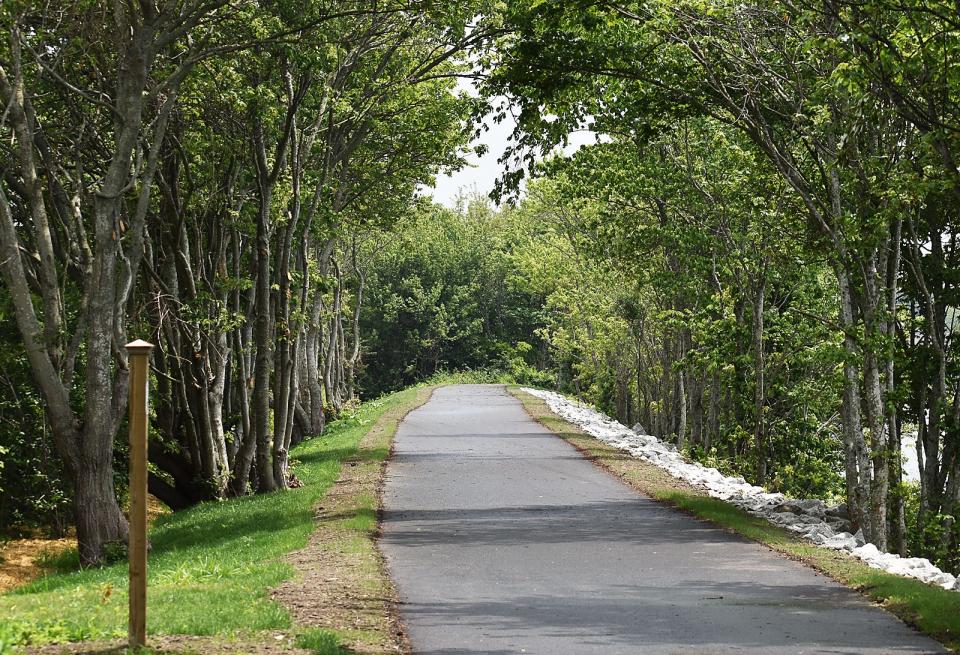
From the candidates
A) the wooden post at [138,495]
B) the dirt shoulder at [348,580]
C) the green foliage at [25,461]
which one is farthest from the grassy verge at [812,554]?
the green foliage at [25,461]

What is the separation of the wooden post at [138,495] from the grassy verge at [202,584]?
670 mm

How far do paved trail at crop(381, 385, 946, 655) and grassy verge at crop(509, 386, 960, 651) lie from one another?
215mm

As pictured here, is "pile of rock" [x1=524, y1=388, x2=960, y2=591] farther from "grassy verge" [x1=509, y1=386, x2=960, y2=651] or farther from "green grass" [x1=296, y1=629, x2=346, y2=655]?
"green grass" [x1=296, y1=629, x2=346, y2=655]

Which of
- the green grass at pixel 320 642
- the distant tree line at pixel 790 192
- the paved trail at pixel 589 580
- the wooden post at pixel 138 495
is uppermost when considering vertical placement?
the distant tree line at pixel 790 192

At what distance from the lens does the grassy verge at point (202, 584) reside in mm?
9430

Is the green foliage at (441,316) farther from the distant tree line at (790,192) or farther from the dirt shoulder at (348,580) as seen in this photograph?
the dirt shoulder at (348,580)

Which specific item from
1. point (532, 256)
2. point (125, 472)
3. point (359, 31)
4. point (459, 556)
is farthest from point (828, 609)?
point (532, 256)

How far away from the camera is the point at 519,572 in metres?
13.5

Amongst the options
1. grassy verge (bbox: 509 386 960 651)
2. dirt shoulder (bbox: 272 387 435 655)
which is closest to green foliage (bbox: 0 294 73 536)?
dirt shoulder (bbox: 272 387 435 655)

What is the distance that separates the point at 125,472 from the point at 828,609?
727 inches

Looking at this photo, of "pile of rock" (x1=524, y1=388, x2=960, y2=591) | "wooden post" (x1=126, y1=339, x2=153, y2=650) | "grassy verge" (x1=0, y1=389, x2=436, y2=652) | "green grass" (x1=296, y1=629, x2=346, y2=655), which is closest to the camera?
"wooden post" (x1=126, y1=339, x2=153, y2=650)

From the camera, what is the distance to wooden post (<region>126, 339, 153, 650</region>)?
837cm

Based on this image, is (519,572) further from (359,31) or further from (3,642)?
(359,31)

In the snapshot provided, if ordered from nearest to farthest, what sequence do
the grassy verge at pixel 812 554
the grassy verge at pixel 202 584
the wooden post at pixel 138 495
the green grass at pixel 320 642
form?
1. the wooden post at pixel 138 495
2. the green grass at pixel 320 642
3. the grassy verge at pixel 202 584
4. the grassy verge at pixel 812 554
